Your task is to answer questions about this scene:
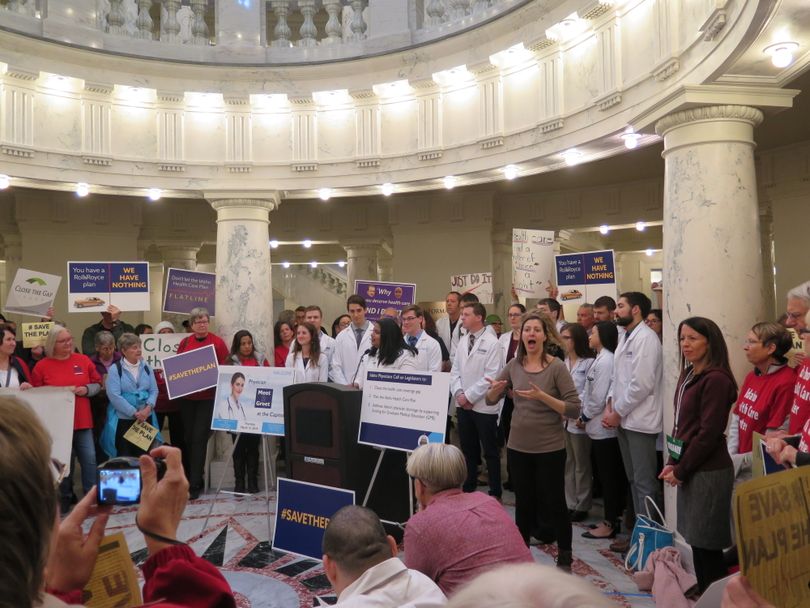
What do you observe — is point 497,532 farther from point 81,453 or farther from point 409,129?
point 409,129

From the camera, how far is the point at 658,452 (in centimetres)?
598

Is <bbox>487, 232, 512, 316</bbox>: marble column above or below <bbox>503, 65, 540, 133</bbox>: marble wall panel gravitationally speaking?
below

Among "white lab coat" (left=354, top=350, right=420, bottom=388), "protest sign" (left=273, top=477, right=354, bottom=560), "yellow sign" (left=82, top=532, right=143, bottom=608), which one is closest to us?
"yellow sign" (left=82, top=532, right=143, bottom=608)

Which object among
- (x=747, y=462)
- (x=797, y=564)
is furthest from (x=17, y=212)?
(x=797, y=564)

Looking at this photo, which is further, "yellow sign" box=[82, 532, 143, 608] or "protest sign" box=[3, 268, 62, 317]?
"protest sign" box=[3, 268, 62, 317]

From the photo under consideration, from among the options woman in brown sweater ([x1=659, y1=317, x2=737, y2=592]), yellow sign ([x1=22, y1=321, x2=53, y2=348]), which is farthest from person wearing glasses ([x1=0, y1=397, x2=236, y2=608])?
yellow sign ([x1=22, y1=321, x2=53, y2=348])

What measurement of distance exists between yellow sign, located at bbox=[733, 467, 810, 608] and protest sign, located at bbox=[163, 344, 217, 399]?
6264mm

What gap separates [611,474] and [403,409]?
2047 millimetres

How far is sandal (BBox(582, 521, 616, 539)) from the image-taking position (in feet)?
18.8

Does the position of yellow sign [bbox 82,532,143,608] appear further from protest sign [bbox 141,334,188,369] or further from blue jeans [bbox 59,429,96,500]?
protest sign [bbox 141,334,188,369]

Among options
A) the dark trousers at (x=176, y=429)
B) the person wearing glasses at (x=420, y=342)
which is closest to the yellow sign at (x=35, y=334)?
the dark trousers at (x=176, y=429)

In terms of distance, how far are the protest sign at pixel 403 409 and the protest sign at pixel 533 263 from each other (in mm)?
3993

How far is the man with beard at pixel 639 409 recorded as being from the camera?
541cm

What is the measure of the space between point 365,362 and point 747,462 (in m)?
3.40
